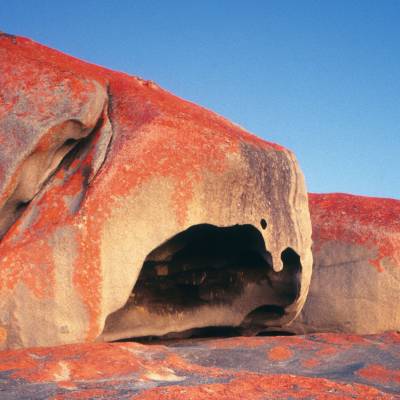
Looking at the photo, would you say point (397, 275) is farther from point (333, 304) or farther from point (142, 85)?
point (142, 85)

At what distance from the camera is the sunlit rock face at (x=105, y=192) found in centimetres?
499

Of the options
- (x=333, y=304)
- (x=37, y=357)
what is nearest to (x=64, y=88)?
(x=37, y=357)

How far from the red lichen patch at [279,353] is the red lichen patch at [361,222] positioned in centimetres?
381

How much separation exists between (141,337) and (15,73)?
3.22m

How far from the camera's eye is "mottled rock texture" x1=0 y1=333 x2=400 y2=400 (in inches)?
127

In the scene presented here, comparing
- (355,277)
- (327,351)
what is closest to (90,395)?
(327,351)

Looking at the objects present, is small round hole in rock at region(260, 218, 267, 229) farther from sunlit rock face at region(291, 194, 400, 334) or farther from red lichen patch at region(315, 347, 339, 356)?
sunlit rock face at region(291, 194, 400, 334)

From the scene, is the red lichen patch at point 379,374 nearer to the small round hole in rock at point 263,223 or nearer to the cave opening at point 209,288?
the small round hole in rock at point 263,223

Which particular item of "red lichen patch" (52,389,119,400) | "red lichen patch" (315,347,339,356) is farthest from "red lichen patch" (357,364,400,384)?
"red lichen patch" (52,389,119,400)

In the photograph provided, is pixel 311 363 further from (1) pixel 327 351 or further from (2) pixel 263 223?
(2) pixel 263 223

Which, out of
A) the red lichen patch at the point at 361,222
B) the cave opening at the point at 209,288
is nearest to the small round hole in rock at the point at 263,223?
the cave opening at the point at 209,288

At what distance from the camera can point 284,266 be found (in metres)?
7.20

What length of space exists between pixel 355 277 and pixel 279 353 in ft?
12.6

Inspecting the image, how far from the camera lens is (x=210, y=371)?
13.0ft
